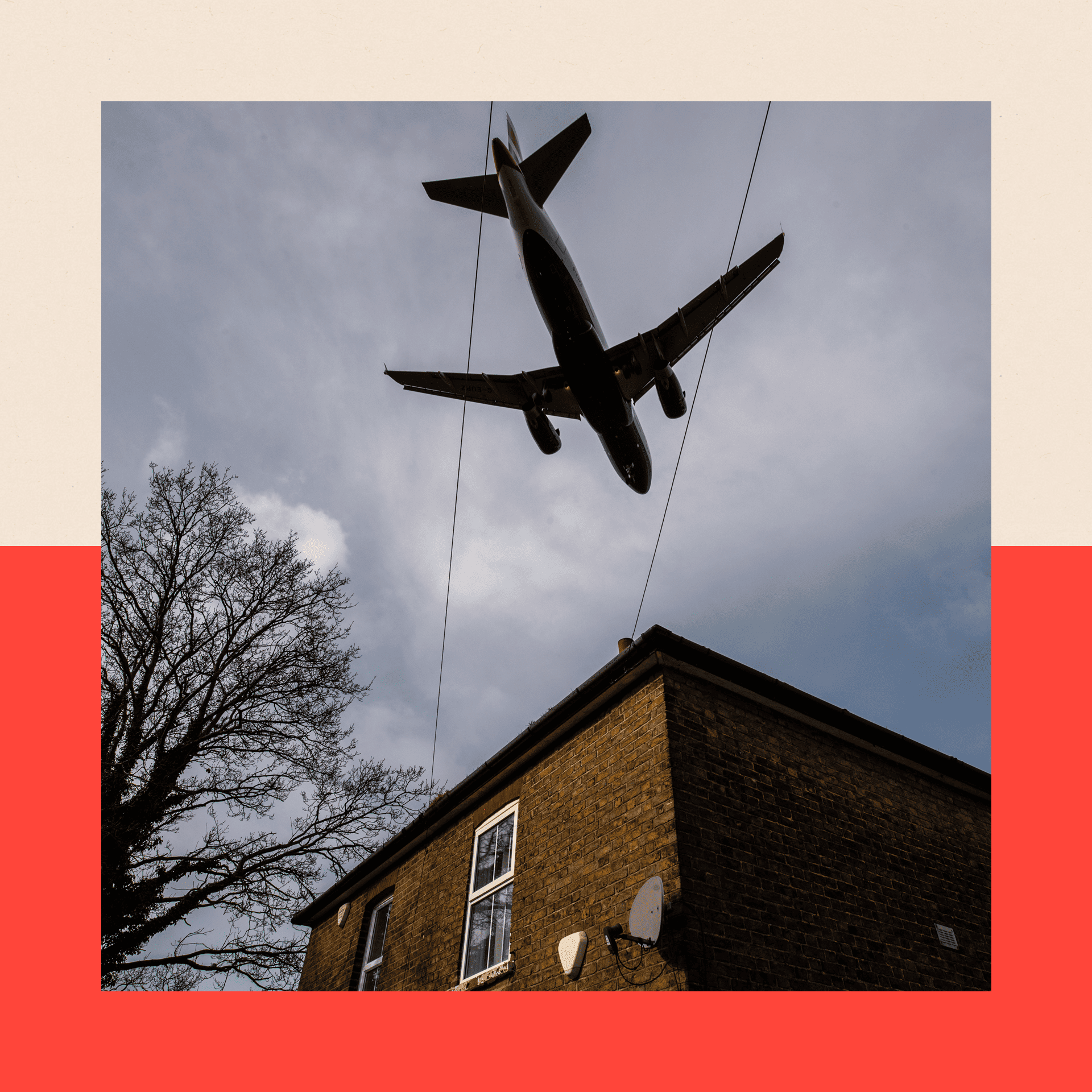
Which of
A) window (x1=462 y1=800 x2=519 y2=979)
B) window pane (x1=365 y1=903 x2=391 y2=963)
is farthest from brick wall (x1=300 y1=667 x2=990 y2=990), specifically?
window pane (x1=365 y1=903 x2=391 y2=963)

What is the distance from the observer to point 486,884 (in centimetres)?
848

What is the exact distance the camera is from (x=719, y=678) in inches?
287

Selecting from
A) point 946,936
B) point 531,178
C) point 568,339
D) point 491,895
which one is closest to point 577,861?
point 491,895

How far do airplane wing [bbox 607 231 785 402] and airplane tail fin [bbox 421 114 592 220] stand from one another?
3.17 meters

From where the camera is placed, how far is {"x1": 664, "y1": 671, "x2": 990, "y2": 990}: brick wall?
19.1 ft

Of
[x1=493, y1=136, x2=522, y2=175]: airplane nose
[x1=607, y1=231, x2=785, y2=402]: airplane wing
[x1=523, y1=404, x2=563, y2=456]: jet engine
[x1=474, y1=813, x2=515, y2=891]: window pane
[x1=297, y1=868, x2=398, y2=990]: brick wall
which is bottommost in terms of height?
[x1=297, y1=868, x2=398, y2=990]: brick wall

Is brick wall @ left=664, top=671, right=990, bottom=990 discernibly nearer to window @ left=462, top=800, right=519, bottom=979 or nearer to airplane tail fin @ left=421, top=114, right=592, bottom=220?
window @ left=462, top=800, right=519, bottom=979

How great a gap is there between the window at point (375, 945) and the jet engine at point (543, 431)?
8.43 metres

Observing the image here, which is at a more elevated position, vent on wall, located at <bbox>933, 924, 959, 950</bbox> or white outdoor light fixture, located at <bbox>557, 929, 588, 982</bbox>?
vent on wall, located at <bbox>933, 924, 959, 950</bbox>

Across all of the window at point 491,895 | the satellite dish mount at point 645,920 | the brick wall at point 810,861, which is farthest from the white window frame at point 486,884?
the brick wall at point 810,861

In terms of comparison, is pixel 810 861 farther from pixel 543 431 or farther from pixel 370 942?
pixel 543 431

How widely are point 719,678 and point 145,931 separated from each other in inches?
396

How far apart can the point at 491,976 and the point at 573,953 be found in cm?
193

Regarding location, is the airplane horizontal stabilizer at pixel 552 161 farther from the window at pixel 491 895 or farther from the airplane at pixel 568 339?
the window at pixel 491 895
